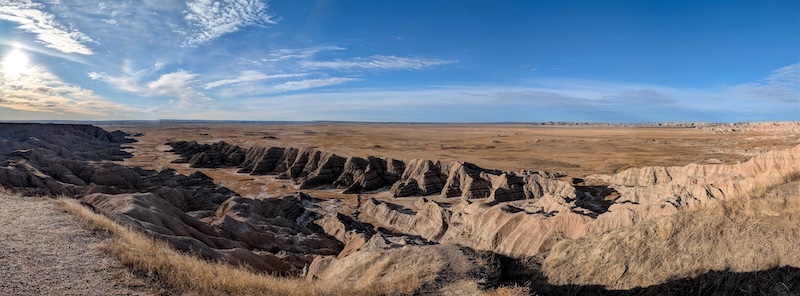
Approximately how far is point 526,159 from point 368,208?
4780 centimetres

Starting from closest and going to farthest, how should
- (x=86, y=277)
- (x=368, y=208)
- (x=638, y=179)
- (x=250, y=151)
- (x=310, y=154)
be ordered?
1. (x=86, y=277)
2. (x=368, y=208)
3. (x=638, y=179)
4. (x=310, y=154)
5. (x=250, y=151)

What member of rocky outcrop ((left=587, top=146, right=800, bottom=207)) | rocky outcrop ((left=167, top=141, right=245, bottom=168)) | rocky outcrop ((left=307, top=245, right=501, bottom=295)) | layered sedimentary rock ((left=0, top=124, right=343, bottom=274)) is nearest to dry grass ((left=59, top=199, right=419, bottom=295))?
rocky outcrop ((left=307, top=245, right=501, bottom=295))

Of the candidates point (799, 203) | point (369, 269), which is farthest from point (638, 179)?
point (369, 269)

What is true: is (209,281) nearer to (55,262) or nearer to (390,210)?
(55,262)

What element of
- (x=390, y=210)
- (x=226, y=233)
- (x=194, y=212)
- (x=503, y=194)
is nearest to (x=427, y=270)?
(x=226, y=233)

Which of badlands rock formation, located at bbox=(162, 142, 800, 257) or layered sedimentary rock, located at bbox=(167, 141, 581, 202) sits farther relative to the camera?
layered sedimentary rock, located at bbox=(167, 141, 581, 202)

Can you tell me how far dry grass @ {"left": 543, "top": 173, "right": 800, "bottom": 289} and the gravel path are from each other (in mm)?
9689

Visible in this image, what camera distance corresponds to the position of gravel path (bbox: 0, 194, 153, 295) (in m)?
8.06

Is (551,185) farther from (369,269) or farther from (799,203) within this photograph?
(369,269)

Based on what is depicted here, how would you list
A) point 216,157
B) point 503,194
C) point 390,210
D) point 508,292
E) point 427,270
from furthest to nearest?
point 216,157
point 503,194
point 390,210
point 427,270
point 508,292

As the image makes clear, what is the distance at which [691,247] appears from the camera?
9492 mm

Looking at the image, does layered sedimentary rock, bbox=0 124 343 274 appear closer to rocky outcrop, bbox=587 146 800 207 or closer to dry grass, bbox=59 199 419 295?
dry grass, bbox=59 199 419 295

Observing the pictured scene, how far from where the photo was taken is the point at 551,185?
36.7 m

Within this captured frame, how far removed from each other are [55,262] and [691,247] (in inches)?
582
